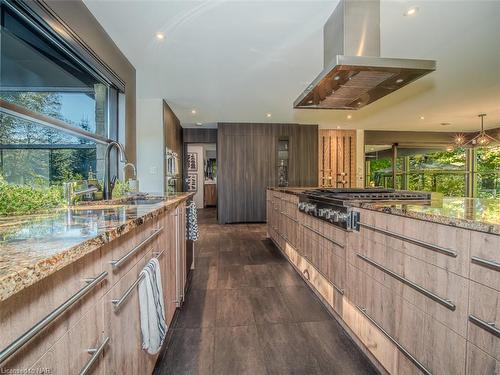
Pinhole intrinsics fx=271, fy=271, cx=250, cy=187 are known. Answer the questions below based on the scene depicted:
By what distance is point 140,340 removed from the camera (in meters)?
1.18

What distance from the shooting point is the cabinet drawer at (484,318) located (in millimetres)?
880

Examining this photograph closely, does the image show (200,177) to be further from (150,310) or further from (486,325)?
(486,325)

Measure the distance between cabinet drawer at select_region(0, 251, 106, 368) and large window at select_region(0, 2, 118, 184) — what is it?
1314 mm

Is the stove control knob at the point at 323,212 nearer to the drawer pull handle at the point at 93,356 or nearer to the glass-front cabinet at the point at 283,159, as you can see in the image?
the drawer pull handle at the point at 93,356

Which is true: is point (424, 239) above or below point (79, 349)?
above

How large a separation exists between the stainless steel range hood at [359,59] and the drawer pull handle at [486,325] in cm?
165

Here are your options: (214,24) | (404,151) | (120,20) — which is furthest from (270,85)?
(404,151)

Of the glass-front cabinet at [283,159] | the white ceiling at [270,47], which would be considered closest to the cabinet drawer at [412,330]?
the white ceiling at [270,47]

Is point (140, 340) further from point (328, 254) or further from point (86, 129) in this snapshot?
point (86, 129)

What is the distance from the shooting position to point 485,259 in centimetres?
92

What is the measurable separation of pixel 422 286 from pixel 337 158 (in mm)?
6389

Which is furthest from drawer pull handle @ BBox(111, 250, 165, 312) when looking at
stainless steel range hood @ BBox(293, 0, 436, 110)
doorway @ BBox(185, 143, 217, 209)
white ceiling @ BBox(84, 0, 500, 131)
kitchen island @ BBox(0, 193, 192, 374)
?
doorway @ BBox(185, 143, 217, 209)

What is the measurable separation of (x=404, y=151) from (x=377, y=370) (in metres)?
8.15

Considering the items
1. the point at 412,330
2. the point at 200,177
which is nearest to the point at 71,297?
the point at 412,330
